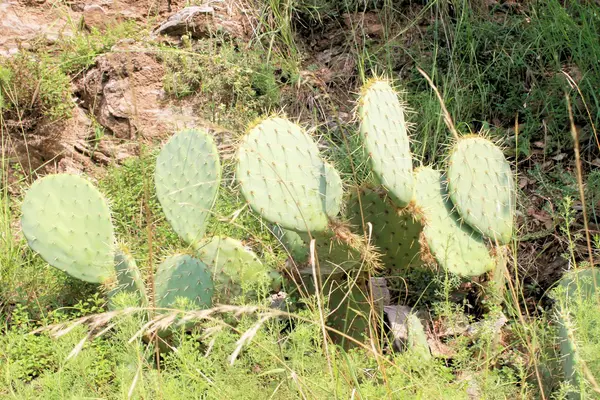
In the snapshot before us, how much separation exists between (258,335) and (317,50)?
3.23 m

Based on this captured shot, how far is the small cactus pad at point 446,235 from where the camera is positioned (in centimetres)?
324

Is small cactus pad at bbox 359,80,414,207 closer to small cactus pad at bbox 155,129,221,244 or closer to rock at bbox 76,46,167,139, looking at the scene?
small cactus pad at bbox 155,129,221,244

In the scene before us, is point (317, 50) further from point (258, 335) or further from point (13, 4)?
point (258, 335)

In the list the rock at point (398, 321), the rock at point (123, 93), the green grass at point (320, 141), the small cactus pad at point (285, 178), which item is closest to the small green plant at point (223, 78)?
the green grass at point (320, 141)

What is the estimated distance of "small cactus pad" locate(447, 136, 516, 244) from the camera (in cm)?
333

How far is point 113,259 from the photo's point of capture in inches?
140

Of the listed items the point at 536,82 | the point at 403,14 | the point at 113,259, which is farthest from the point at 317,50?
the point at 113,259

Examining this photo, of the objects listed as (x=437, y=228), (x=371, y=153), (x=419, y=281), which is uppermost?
(x=371, y=153)

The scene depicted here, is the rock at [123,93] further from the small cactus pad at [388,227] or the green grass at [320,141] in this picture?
the small cactus pad at [388,227]

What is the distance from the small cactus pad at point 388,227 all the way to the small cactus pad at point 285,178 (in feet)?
0.56

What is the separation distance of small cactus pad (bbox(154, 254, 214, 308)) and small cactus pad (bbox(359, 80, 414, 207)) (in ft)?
2.78

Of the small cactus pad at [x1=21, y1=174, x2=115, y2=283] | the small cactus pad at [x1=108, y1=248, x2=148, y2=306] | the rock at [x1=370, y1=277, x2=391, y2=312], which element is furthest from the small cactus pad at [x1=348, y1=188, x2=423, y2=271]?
the small cactus pad at [x1=21, y1=174, x2=115, y2=283]

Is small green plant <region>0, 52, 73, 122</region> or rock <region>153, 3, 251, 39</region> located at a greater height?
rock <region>153, 3, 251, 39</region>

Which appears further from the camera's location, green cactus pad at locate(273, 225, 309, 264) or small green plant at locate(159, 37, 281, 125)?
small green plant at locate(159, 37, 281, 125)
